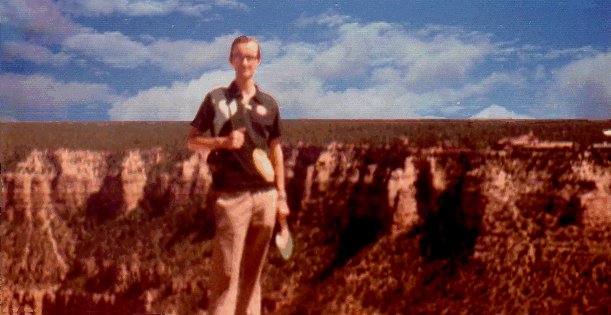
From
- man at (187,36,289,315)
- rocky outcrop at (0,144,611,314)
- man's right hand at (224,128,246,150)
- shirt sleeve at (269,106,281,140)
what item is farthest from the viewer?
rocky outcrop at (0,144,611,314)

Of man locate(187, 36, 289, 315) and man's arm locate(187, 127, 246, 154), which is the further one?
man locate(187, 36, 289, 315)

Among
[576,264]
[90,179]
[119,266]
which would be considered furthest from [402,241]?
[90,179]

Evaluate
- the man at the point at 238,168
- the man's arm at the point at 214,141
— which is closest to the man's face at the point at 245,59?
the man at the point at 238,168

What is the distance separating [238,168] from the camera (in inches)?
251

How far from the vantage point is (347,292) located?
39.9 meters

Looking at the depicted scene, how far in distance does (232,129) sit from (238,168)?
1.14ft

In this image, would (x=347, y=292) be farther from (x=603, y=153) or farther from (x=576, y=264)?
(x=603, y=153)

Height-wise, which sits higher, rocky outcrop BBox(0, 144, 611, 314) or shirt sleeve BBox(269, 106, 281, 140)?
shirt sleeve BBox(269, 106, 281, 140)

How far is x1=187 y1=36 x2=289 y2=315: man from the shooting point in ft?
20.9

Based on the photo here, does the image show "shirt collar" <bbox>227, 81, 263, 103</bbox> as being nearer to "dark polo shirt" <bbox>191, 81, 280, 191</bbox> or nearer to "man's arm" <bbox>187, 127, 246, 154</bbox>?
"dark polo shirt" <bbox>191, 81, 280, 191</bbox>

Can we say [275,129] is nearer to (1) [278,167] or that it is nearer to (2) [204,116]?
(1) [278,167]

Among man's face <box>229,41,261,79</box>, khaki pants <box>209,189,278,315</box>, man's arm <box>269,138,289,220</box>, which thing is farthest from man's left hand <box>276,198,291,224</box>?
man's face <box>229,41,261,79</box>

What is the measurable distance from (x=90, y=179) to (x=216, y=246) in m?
49.4

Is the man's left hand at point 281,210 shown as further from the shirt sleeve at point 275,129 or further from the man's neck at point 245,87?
the man's neck at point 245,87
